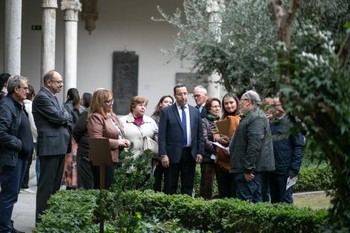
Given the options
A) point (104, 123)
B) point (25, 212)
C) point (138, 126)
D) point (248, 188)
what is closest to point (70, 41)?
point (25, 212)

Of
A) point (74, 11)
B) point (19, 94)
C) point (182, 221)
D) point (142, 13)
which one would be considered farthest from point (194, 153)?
point (142, 13)

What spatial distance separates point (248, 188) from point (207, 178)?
5.69ft

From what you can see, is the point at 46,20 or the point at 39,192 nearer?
the point at 39,192

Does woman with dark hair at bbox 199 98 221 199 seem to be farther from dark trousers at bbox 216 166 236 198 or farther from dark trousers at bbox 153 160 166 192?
dark trousers at bbox 153 160 166 192

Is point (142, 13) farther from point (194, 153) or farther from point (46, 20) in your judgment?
point (194, 153)

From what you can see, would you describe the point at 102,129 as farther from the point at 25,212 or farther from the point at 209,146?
the point at 25,212

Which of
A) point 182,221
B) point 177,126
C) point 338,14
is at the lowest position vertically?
point 182,221

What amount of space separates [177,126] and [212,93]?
10.0 meters

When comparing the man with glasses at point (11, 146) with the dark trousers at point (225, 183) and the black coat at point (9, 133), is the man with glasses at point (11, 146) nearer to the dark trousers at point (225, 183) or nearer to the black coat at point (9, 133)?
the black coat at point (9, 133)

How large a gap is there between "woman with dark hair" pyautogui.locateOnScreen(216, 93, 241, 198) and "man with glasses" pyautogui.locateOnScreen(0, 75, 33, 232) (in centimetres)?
283

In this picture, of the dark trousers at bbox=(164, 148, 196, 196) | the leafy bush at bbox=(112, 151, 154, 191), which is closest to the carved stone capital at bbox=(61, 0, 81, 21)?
the dark trousers at bbox=(164, 148, 196, 196)

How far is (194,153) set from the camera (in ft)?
33.4

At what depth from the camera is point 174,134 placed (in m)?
10.2

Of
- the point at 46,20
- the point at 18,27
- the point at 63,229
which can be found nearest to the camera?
the point at 63,229
